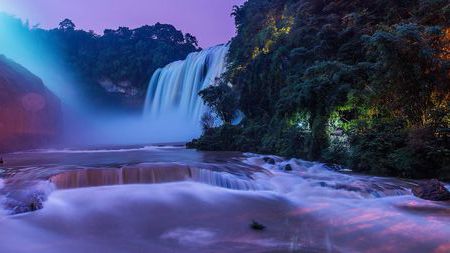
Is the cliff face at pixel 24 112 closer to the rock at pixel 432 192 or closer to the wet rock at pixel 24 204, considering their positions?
the wet rock at pixel 24 204

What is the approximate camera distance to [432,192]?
8.31 m

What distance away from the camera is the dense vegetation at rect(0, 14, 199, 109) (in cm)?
4738

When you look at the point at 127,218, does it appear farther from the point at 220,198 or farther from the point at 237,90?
the point at 237,90

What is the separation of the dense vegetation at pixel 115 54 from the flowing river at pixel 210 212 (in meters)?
38.2

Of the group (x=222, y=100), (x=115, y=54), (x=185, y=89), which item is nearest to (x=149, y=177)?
(x=222, y=100)

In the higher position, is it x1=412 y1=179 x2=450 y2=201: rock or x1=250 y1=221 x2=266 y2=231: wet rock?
x1=412 y1=179 x2=450 y2=201: rock

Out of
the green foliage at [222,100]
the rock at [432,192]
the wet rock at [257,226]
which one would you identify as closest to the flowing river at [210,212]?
the wet rock at [257,226]

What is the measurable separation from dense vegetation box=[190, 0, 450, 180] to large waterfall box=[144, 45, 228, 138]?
29.6 ft

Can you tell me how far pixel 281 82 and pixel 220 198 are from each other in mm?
11874

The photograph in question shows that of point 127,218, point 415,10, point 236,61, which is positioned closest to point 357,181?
point 127,218

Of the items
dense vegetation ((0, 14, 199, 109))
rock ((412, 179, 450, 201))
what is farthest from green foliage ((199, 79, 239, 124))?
dense vegetation ((0, 14, 199, 109))

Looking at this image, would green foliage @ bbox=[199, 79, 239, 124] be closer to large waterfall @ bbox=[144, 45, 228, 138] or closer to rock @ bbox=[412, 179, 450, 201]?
large waterfall @ bbox=[144, 45, 228, 138]

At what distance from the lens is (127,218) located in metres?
6.88

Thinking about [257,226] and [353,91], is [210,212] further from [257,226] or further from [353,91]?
[353,91]
